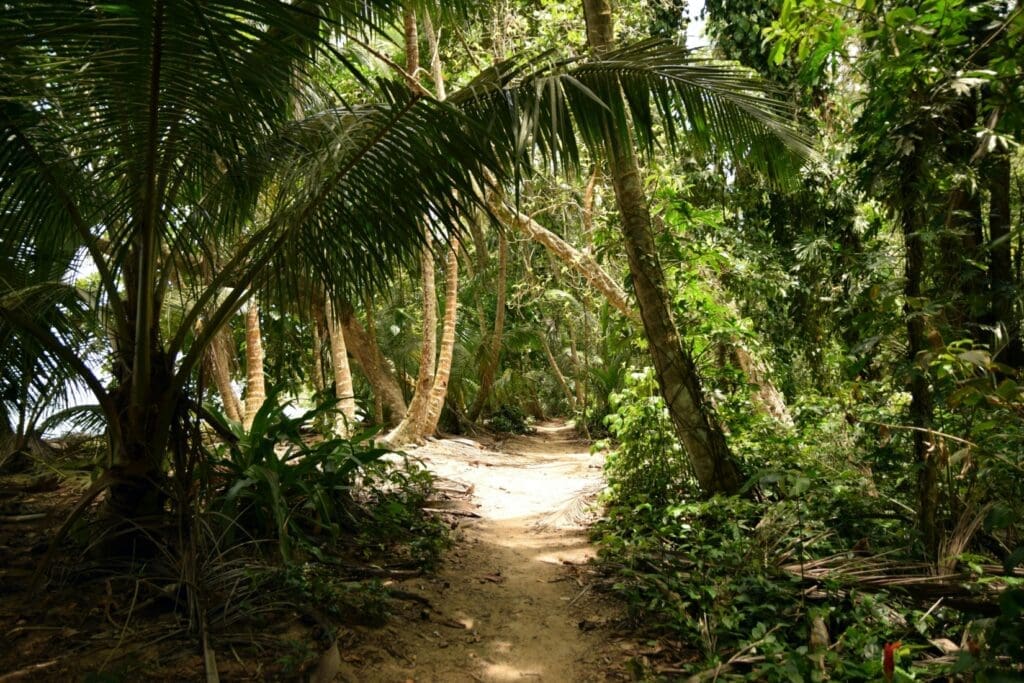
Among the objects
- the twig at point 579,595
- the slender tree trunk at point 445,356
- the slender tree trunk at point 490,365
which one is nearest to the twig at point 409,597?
the twig at point 579,595

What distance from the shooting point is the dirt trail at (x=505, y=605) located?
336 centimetres

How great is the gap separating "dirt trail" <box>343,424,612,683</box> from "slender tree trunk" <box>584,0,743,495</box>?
43.9 inches

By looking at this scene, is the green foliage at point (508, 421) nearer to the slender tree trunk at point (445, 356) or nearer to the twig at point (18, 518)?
the slender tree trunk at point (445, 356)

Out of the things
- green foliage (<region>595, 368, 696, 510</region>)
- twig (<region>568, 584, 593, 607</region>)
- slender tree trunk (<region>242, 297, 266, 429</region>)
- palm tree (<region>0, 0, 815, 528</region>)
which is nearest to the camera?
palm tree (<region>0, 0, 815, 528</region>)

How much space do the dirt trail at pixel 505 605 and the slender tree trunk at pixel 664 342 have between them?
111 centimetres

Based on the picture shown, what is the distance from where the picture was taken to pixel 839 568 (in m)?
3.61

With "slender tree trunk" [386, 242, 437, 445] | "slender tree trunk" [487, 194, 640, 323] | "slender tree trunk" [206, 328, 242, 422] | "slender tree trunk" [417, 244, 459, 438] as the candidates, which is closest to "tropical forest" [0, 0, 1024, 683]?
"slender tree trunk" [206, 328, 242, 422]

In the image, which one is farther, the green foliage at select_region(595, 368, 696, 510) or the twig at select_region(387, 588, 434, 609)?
the green foliage at select_region(595, 368, 696, 510)

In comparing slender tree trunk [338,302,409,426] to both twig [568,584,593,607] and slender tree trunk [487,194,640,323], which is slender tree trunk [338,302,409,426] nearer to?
slender tree trunk [487,194,640,323]

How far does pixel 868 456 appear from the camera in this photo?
4984 millimetres

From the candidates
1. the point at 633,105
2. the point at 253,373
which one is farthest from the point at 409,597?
the point at 253,373

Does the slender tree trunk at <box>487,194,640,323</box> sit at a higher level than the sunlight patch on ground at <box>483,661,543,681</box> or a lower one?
higher

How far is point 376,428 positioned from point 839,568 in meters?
3.53

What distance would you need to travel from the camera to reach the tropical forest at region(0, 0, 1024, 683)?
2969mm
